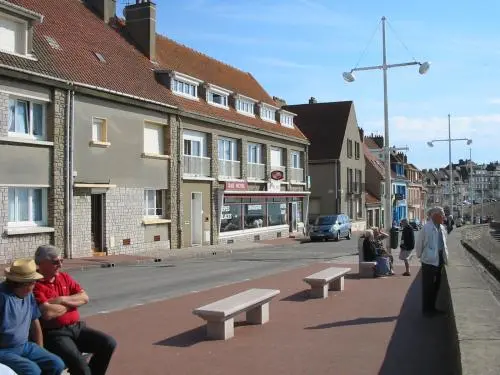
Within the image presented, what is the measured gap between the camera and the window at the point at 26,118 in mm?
19875

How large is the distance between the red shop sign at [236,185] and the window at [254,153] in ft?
7.35

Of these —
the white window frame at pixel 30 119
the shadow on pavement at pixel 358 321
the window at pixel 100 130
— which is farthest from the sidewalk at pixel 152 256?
the shadow on pavement at pixel 358 321

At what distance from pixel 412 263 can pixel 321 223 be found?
20207 mm

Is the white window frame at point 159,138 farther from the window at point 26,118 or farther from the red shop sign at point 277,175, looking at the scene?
the red shop sign at point 277,175

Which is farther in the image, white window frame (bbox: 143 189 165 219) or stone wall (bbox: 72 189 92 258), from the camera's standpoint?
white window frame (bbox: 143 189 165 219)

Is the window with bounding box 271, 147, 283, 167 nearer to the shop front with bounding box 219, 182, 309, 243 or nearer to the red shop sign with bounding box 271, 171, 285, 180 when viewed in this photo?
the red shop sign with bounding box 271, 171, 285, 180

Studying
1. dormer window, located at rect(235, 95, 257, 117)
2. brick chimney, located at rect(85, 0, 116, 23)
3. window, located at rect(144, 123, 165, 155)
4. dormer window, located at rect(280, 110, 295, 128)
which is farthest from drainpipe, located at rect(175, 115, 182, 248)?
dormer window, located at rect(280, 110, 295, 128)

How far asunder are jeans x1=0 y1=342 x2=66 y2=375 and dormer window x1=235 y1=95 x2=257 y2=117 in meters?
32.0

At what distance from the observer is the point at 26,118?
20.5 meters

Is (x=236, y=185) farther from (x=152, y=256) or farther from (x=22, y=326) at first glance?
(x=22, y=326)

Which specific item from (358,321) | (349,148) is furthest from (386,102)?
(349,148)

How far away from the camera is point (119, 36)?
2980 cm

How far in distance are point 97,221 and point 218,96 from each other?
43.0ft

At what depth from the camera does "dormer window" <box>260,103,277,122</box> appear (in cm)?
3942
